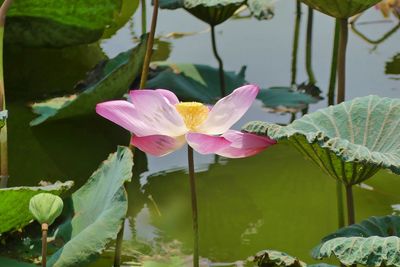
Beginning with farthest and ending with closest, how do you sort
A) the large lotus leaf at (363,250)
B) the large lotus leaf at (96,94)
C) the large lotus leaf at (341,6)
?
the large lotus leaf at (96,94) < the large lotus leaf at (341,6) < the large lotus leaf at (363,250)

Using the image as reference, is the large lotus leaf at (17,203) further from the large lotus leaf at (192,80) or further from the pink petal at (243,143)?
the large lotus leaf at (192,80)

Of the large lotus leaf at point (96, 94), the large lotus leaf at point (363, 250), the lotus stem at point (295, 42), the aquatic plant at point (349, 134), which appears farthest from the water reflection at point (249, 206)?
the lotus stem at point (295, 42)

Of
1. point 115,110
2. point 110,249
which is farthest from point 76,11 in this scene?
point 115,110

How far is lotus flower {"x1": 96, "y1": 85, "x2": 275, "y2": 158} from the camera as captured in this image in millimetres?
1158

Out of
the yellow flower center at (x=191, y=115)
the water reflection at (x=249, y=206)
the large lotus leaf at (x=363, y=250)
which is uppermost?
the yellow flower center at (x=191, y=115)

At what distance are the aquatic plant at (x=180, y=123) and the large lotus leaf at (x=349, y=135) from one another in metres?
0.03

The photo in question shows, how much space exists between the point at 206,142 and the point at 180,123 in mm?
53

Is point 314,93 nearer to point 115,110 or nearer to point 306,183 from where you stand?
point 306,183

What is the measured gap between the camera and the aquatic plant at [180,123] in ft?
3.80

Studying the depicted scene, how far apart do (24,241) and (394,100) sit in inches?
24.0

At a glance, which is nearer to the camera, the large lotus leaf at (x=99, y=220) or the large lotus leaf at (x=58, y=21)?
the large lotus leaf at (x=99, y=220)

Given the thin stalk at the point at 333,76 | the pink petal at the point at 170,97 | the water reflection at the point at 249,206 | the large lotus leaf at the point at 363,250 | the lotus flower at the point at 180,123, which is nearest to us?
the large lotus leaf at the point at 363,250

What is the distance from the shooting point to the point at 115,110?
3.86 feet

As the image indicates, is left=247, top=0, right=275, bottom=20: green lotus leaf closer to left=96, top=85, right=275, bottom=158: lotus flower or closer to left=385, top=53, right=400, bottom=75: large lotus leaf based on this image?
left=385, top=53, right=400, bottom=75: large lotus leaf
